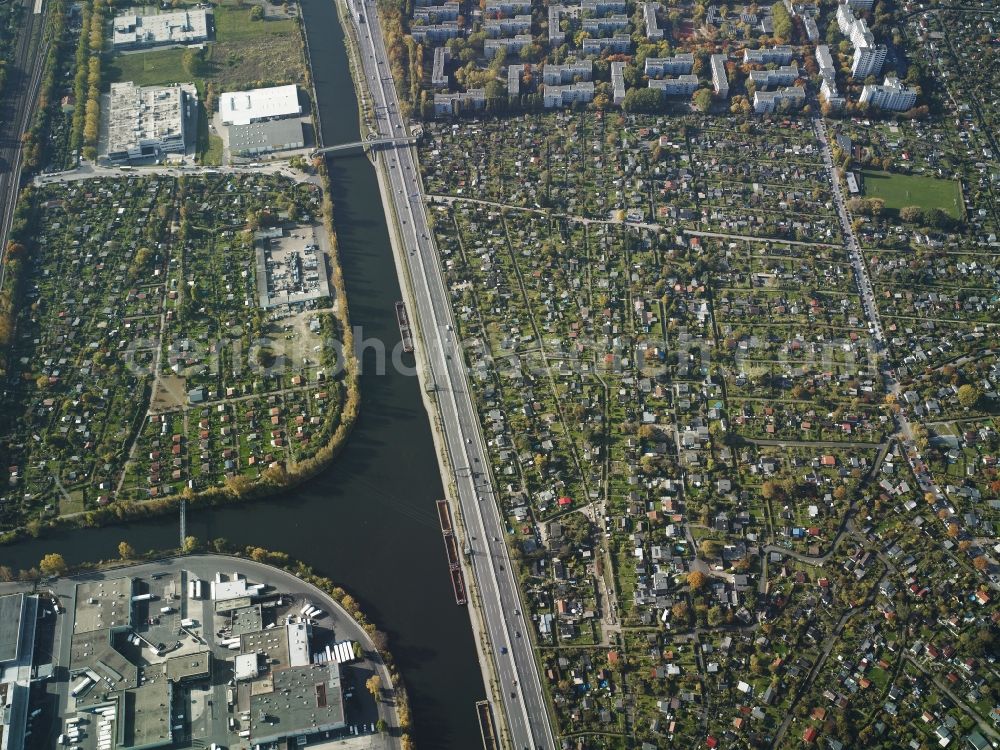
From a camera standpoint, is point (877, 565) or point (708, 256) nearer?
point (877, 565)

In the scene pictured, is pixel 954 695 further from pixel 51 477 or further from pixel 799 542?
pixel 51 477

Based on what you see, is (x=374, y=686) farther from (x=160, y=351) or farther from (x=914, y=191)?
(x=914, y=191)

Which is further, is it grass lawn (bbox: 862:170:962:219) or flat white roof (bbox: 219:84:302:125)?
flat white roof (bbox: 219:84:302:125)

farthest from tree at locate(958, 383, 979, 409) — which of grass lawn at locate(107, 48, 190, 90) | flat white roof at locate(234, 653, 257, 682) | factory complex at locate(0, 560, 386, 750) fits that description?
grass lawn at locate(107, 48, 190, 90)

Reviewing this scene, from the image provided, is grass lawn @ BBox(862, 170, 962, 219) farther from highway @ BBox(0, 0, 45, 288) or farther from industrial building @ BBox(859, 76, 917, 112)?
highway @ BBox(0, 0, 45, 288)

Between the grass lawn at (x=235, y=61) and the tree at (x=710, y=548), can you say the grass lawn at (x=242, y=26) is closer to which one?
the grass lawn at (x=235, y=61)

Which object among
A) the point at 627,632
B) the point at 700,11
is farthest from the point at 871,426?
the point at 700,11
